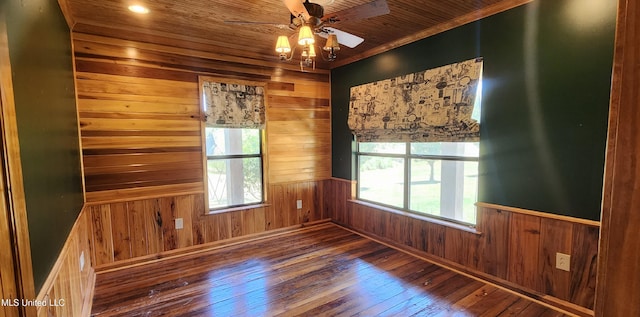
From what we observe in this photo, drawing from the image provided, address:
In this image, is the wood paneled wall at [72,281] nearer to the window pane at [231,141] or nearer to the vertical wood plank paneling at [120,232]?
the vertical wood plank paneling at [120,232]

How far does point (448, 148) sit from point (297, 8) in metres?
2.08

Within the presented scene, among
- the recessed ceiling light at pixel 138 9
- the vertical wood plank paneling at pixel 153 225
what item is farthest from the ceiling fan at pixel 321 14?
the vertical wood plank paneling at pixel 153 225

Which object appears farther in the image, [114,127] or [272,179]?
[272,179]

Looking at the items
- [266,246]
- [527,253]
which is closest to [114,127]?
[266,246]

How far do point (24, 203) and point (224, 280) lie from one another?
6.39 feet

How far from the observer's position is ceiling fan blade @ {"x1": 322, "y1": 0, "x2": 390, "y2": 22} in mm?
1843

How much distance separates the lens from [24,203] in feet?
3.95

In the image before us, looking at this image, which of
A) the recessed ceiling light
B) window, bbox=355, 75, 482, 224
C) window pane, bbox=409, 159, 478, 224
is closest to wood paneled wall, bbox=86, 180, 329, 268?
window, bbox=355, 75, 482, 224

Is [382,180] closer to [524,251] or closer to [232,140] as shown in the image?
[524,251]

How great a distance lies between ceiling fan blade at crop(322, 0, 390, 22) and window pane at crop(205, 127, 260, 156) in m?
2.26

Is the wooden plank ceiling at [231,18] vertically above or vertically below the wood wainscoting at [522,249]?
above

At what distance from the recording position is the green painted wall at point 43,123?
1295 mm

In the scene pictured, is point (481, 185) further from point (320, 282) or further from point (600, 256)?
point (600, 256)

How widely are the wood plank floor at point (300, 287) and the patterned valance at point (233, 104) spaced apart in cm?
160
